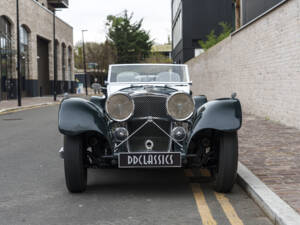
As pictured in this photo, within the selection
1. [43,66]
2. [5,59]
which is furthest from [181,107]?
[43,66]

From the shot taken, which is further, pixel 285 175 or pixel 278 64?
pixel 278 64

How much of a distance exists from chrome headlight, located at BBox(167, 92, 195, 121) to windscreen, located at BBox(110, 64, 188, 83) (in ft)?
6.41

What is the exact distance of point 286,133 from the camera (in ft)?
32.3

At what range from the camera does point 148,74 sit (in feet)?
24.3

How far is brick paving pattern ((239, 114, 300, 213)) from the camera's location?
5.00 m

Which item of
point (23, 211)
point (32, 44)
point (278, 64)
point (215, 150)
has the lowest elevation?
point (23, 211)

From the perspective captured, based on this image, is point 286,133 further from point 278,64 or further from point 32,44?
point 32,44

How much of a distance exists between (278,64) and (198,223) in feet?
30.2

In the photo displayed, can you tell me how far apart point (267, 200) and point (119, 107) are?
1970 millimetres

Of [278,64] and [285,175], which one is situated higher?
[278,64]

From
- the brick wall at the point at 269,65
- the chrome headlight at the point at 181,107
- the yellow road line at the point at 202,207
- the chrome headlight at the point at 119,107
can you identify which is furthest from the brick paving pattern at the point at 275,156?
the chrome headlight at the point at 119,107

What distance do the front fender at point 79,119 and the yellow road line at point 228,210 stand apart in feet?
4.87

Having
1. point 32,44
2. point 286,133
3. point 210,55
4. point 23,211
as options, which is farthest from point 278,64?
point 32,44

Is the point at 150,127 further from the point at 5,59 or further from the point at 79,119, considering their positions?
the point at 5,59
